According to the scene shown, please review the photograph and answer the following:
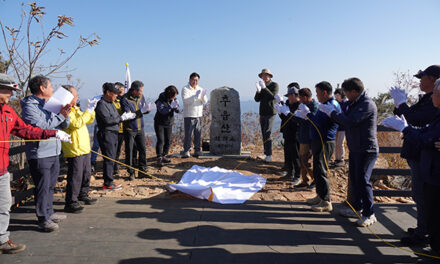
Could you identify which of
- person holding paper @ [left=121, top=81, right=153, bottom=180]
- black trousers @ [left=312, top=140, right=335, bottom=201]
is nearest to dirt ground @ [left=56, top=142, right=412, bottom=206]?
person holding paper @ [left=121, top=81, right=153, bottom=180]

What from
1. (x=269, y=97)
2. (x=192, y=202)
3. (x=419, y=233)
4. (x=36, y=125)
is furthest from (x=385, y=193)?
(x=36, y=125)

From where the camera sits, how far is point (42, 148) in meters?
3.42

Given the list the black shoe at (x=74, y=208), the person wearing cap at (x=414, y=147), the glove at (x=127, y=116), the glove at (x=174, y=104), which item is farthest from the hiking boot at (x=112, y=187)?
the person wearing cap at (x=414, y=147)

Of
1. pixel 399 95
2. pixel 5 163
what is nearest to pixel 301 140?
pixel 399 95

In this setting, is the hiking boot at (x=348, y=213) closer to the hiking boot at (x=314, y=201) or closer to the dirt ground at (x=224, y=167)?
the hiking boot at (x=314, y=201)

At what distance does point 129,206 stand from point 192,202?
3.20ft

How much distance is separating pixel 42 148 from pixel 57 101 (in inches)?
23.6

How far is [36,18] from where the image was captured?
506 cm

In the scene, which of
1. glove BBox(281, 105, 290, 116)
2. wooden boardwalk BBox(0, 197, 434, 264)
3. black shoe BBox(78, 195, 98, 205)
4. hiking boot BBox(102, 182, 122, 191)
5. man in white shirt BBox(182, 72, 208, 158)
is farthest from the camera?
man in white shirt BBox(182, 72, 208, 158)

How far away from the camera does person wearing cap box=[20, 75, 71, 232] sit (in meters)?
3.34

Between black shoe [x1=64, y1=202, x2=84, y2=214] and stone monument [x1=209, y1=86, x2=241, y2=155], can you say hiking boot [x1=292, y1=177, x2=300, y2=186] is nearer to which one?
stone monument [x1=209, y1=86, x2=241, y2=155]

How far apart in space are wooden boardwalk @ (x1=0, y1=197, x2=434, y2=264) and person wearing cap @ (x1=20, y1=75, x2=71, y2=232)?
0.27 m

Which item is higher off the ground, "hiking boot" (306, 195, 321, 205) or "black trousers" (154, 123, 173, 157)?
"black trousers" (154, 123, 173, 157)

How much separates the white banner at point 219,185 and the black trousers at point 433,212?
255cm
